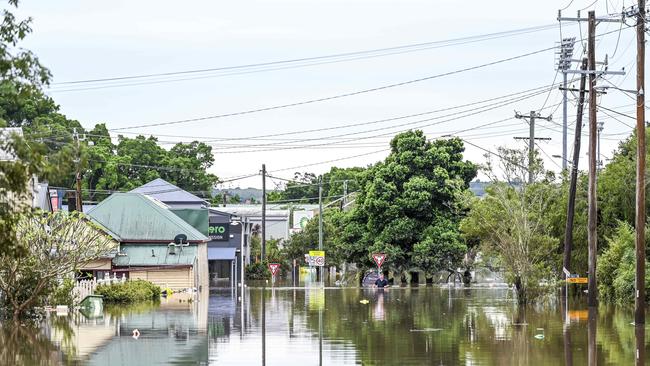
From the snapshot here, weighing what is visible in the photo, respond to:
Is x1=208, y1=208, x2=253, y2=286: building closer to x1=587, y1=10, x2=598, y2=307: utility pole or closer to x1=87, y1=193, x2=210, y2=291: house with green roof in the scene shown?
x1=87, y1=193, x2=210, y2=291: house with green roof

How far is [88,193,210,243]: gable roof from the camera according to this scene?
207 feet

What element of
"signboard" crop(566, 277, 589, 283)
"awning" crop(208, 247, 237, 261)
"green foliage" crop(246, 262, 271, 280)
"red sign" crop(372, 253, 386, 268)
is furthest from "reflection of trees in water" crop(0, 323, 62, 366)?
"green foliage" crop(246, 262, 271, 280)

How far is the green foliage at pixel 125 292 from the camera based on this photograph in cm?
5322

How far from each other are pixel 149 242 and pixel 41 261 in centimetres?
2182

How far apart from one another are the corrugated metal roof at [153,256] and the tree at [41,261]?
18.4m

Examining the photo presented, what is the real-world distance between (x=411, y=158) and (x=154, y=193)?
2278 centimetres

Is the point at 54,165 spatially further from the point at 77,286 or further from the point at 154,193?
the point at 154,193

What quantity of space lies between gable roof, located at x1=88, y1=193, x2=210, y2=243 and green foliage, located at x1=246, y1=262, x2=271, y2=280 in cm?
3403

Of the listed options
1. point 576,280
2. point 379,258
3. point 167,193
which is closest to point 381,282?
point 379,258

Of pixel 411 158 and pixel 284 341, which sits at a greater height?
pixel 411 158

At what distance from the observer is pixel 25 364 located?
2520 cm

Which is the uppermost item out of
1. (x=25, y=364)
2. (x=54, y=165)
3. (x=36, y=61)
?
(x=36, y=61)

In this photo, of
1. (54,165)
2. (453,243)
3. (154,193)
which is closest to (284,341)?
(54,165)

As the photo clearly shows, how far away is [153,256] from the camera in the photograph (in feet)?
204
